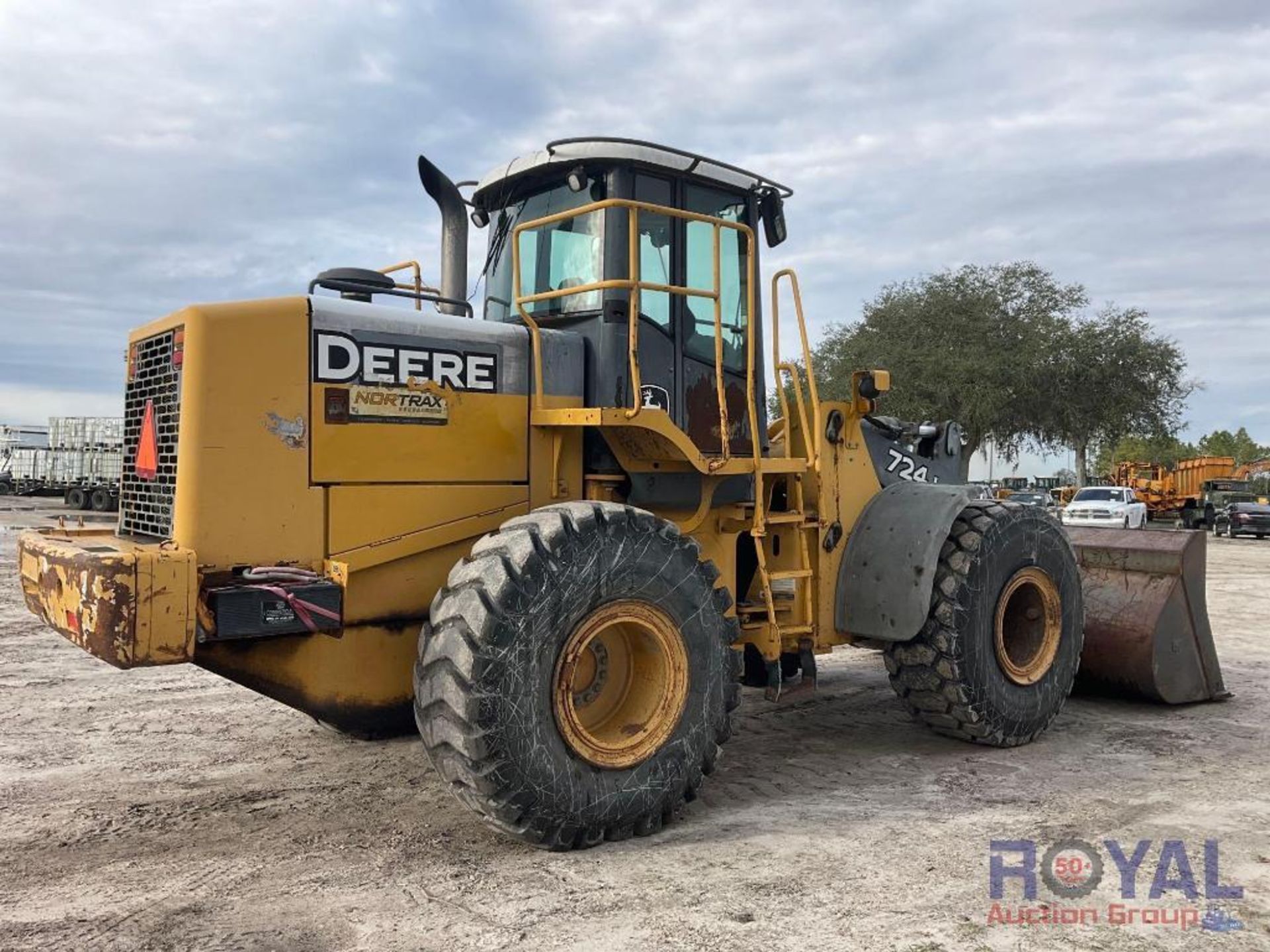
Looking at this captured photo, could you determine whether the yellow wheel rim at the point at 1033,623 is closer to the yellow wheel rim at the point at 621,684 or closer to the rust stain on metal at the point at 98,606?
the yellow wheel rim at the point at 621,684

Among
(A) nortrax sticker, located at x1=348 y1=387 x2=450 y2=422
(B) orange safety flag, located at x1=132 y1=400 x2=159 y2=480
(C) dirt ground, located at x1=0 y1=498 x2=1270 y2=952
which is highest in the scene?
(A) nortrax sticker, located at x1=348 y1=387 x2=450 y2=422

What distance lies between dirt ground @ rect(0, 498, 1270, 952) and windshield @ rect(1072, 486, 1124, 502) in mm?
24345

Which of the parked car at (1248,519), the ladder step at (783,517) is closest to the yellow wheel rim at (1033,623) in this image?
the ladder step at (783,517)

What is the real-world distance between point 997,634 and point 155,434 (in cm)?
454

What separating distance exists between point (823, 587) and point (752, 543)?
1.55ft

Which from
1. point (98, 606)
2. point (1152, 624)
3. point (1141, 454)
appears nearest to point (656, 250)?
point (98, 606)

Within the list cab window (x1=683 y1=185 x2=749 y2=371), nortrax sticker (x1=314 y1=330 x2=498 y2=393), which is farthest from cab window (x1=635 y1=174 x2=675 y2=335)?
nortrax sticker (x1=314 y1=330 x2=498 y2=393)

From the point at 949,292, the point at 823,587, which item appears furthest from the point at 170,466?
the point at 949,292

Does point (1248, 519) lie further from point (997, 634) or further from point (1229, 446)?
point (1229, 446)

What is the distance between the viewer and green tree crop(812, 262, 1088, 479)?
3428 centimetres

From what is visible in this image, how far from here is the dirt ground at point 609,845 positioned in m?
3.57

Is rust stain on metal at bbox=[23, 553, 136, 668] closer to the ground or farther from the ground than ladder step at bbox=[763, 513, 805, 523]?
closer to the ground

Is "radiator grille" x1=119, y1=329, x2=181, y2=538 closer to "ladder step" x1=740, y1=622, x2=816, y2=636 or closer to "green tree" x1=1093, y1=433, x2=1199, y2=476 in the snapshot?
"ladder step" x1=740, y1=622, x2=816, y2=636

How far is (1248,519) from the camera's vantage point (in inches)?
1202
